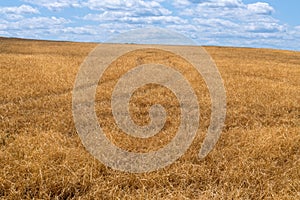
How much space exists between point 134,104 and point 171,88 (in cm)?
494

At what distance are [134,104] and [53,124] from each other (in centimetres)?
403

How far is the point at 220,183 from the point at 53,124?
5464mm

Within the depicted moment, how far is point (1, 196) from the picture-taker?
632 centimetres

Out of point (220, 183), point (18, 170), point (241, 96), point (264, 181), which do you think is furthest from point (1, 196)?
point (241, 96)

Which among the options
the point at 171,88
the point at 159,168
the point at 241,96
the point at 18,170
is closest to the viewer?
the point at 18,170

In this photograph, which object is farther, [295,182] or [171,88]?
[171,88]

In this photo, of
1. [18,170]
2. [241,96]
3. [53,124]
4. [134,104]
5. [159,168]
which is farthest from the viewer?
[241,96]

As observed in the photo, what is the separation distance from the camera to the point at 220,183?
281 inches

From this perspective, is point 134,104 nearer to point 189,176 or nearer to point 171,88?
point 171,88

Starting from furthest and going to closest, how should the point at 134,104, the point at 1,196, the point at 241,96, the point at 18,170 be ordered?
the point at 241,96 < the point at 134,104 < the point at 18,170 < the point at 1,196

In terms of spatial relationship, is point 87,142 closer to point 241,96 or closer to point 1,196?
point 1,196

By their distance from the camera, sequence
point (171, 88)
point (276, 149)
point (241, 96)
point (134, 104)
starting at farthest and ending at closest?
point (171, 88) < point (241, 96) < point (134, 104) < point (276, 149)

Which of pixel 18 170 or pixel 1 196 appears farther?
pixel 18 170

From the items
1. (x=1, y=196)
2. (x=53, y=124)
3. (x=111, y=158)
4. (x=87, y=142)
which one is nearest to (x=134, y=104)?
(x=53, y=124)
